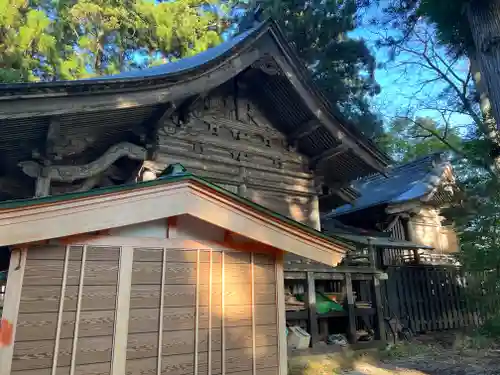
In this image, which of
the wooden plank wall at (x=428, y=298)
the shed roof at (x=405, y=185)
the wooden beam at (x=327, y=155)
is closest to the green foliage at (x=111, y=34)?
the shed roof at (x=405, y=185)

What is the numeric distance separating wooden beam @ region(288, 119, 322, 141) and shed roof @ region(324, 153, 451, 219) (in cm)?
367

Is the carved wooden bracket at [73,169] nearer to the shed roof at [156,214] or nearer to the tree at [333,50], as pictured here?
the shed roof at [156,214]

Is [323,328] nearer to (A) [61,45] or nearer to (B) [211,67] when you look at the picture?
(B) [211,67]

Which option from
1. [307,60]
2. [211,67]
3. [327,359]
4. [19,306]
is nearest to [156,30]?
[307,60]

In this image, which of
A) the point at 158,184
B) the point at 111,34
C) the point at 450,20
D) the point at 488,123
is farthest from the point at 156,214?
the point at 111,34

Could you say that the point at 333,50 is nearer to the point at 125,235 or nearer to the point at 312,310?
the point at 312,310

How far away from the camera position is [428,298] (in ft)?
36.1

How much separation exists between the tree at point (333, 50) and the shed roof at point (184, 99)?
7.79 metres

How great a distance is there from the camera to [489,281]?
29.9 feet

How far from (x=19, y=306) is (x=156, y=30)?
1684 cm

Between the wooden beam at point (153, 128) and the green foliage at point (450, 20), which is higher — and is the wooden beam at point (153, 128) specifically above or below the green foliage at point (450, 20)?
below

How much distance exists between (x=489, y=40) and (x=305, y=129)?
360 centimetres

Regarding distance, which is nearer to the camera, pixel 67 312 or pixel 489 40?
pixel 67 312

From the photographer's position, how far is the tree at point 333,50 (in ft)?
51.8
